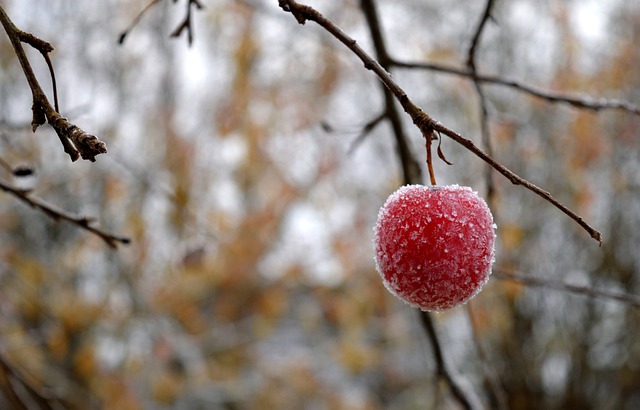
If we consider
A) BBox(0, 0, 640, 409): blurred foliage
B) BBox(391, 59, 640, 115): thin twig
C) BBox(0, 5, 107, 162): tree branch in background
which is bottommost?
BBox(0, 5, 107, 162): tree branch in background

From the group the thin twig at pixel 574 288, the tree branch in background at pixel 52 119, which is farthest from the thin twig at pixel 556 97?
the tree branch in background at pixel 52 119

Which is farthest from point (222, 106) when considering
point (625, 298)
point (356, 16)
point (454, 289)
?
point (454, 289)

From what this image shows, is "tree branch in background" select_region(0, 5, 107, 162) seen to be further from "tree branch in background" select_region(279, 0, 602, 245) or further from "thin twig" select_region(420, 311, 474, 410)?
"thin twig" select_region(420, 311, 474, 410)

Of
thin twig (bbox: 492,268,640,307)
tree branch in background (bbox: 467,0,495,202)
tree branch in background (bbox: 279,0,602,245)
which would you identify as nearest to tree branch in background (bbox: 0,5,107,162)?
tree branch in background (bbox: 279,0,602,245)

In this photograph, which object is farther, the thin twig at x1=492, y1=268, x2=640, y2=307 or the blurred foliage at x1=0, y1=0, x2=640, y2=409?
the blurred foliage at x1=0, y1=0, x2=640, y2=409

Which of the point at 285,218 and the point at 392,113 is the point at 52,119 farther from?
the point at 285,218
